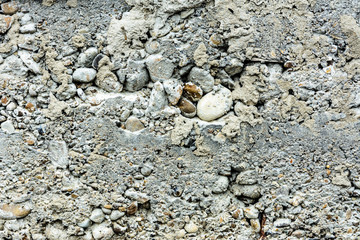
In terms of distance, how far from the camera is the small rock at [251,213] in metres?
1.44

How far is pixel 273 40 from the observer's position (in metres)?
1.38

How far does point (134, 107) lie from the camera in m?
1.39

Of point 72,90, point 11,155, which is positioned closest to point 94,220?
point 11,155

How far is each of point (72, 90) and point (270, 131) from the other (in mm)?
788

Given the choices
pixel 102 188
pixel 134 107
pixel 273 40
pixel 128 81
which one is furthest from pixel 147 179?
pixel 273 40

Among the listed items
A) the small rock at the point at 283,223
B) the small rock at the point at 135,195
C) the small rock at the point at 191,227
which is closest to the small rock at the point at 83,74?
the small rock at the point at 135,195

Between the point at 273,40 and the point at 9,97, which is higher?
the point at 273,40

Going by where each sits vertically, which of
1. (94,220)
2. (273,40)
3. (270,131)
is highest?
(273,40)

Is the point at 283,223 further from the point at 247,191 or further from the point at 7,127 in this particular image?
the point at 7,127

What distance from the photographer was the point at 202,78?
139cm

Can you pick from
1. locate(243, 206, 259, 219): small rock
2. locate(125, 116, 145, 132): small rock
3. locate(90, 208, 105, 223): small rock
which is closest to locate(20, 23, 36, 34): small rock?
locate(125, 116, 145, 132): small rock

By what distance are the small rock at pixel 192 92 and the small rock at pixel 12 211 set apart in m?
0.77

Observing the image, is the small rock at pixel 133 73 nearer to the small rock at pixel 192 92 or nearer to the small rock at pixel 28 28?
the small rock at pixel 192 92

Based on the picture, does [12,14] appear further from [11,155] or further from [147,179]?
[147,179]
